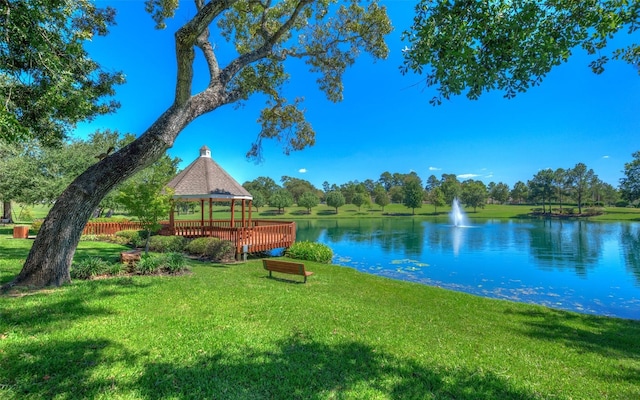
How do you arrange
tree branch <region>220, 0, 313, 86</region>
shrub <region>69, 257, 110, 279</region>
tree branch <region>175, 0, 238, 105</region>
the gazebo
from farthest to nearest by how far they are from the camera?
the gazebo, tree branch <region>220, 0, 313, 86</region>, shrub <region>69, 257, 110, 279</region>, tree branch <region>175, 0, 238, 105</region>

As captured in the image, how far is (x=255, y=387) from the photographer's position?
338 cm

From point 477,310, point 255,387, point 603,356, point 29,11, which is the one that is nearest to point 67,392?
point 255,387

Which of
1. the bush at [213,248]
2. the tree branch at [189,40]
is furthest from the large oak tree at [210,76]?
the bush at [213,248]

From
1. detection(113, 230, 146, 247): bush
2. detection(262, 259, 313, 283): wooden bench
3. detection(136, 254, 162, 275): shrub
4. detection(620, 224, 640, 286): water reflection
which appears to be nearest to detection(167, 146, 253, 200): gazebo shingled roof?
detection(113, 230, 146, 247): bush

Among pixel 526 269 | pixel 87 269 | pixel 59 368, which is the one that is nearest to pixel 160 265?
pixel 87 269

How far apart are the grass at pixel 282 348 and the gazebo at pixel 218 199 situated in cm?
691

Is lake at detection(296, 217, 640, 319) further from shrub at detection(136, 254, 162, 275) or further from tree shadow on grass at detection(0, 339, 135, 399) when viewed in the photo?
tree shadow on grass at detection(0, 339, 135, 399)

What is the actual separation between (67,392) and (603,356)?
7853 millimetres

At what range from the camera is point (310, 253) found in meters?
16.2

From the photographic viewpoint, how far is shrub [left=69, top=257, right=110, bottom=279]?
25.8ft

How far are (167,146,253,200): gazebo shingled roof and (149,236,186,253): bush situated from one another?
2.19 meters

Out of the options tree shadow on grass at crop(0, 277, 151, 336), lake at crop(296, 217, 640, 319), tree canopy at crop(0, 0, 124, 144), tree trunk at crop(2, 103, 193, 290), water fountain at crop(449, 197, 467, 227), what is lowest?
lake at crop(296, 217, 640, 319)

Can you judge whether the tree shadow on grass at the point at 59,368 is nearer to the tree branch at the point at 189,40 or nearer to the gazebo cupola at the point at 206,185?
the tree branch at the point at 189,40

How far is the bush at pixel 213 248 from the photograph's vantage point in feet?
45.3
